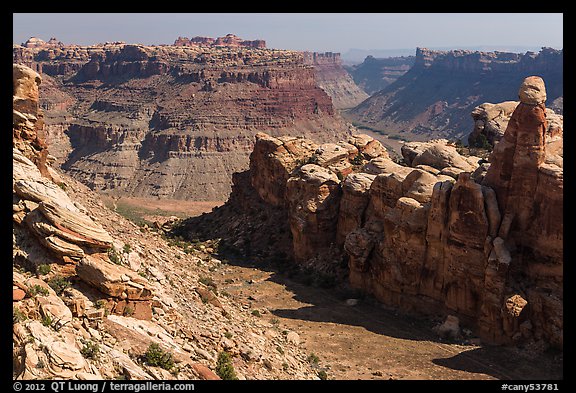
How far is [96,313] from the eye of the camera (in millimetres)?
23844

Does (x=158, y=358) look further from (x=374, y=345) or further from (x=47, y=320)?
(x=374, y=345)

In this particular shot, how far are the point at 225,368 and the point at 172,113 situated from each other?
130m

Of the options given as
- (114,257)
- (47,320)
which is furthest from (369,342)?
(47,320)

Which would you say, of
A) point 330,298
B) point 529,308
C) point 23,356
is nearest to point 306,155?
point 330,298

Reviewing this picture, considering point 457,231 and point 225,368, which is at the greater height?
point 457,231

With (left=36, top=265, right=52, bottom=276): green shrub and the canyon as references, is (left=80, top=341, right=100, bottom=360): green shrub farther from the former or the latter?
(left=36, top=265, right=52, bottom=276): green shrub

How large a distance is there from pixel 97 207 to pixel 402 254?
23251mm

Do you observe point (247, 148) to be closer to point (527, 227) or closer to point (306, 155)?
point (306, 155)

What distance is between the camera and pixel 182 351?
25297 mm

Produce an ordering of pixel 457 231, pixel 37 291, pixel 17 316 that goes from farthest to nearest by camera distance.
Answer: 1. pixel 457 231
2. pixel 37 291
3. pixel 17 316

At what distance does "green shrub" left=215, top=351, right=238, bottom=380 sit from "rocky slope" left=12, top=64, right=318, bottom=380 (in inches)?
15.6

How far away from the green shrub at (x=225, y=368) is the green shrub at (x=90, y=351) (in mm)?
5591

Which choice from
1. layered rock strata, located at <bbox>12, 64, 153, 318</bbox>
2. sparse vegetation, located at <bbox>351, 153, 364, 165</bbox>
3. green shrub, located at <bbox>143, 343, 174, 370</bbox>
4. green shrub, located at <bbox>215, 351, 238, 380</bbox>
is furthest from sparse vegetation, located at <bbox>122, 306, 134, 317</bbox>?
sparse vegetation, located at <bbox>351, 153, 364, 165</bbox>
